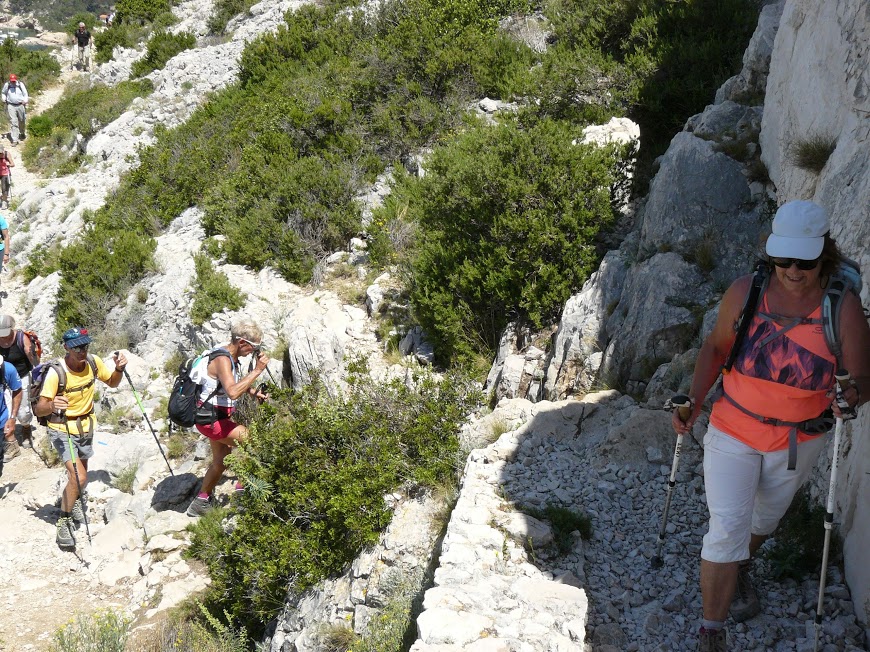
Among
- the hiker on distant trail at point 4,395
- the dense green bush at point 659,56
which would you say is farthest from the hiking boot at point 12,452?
the dense green bush at point 659,56

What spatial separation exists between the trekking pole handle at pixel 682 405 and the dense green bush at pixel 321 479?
8.70 ft

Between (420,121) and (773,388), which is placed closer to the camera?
(773,388)

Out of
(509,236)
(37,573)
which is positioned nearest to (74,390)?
(37,573)

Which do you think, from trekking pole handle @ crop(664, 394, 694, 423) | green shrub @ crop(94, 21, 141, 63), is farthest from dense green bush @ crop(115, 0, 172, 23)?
trekking pole handle @ crop(664, 394, 694, 423)

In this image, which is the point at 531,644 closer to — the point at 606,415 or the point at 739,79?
the point at 606,415

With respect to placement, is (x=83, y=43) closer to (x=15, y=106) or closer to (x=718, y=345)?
(x=15, y=106)

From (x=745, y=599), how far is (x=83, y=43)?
27.6 metres

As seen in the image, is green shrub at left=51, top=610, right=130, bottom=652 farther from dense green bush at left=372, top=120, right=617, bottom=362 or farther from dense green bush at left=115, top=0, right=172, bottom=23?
dense green bush at left=115, top=0, right=172, bottom=23

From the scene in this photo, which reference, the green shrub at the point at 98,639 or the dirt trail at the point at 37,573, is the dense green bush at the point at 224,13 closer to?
the dirt trail at the point at 37,573

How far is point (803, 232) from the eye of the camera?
286 cm

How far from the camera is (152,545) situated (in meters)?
7.14

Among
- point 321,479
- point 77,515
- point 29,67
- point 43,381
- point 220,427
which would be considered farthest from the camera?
point 29,67

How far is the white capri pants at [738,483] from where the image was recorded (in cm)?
307

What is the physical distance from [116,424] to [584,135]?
7.14 m
